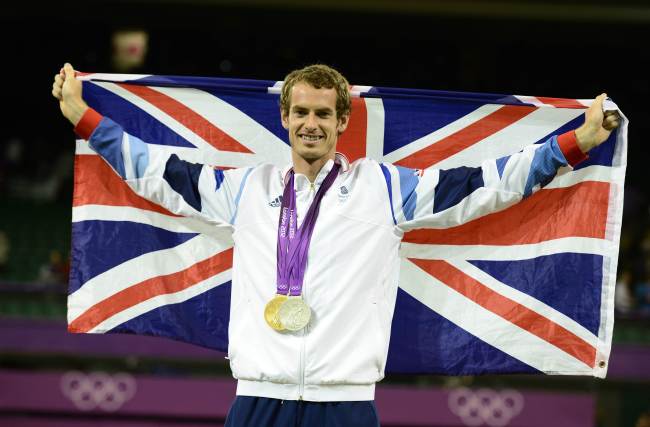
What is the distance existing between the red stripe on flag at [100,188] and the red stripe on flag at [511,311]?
3.26 ft

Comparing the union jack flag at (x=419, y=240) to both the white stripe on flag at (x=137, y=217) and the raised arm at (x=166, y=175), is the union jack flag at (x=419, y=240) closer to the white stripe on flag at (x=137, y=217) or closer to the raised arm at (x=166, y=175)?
the white stripe on flag at (x=137, y=217)

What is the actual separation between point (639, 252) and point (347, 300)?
726 cm

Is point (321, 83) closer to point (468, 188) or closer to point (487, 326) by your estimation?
point (468, 188)

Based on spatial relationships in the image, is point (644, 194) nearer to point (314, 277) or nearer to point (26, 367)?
point (26, 367)

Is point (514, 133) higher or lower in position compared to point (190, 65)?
lower

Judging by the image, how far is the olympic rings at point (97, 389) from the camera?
765 cm

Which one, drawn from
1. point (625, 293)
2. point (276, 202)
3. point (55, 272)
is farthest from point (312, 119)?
point (625, 293)

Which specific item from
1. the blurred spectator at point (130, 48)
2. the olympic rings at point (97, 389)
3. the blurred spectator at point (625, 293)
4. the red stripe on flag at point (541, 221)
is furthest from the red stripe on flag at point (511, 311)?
the blurred spectator at point (130, 48)

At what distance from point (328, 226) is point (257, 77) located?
742 centimetres

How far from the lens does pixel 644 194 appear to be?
1135 cm

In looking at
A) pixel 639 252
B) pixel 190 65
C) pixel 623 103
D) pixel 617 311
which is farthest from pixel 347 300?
pixel 623 103

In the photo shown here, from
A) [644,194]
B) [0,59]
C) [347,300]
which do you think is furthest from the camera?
[0,59]

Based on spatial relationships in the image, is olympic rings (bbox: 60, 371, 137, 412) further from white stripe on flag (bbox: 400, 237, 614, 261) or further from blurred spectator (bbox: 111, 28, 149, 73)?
white stripe on flag (bbox: 400, 237, 614, 261)

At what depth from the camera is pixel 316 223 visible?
294 centimetres
